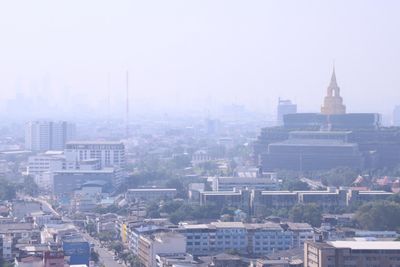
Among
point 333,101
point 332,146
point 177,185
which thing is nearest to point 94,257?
point 177,185

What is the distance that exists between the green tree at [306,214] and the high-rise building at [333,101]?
47.5ft

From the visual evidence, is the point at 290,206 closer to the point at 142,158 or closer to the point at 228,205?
the point at 228,205

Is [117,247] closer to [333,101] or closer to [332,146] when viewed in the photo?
[332,146]

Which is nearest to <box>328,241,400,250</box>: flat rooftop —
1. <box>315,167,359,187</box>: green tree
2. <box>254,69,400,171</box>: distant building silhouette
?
<box>315,167,359,187</box>: green tree

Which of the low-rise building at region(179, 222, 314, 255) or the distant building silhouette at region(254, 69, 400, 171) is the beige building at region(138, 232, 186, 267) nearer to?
the low-rise building at region(179, 222, 314, 255)

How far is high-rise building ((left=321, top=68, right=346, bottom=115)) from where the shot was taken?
3331cm

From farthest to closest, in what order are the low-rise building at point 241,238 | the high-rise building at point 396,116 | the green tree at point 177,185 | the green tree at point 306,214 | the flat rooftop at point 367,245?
the high-rise building at point 396,116, the green tree at point 177,185, the green tree at point 306,214, the low-rise building at point 241,238, the flat rooftop at point 367,245

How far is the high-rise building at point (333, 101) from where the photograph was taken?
1312 inches

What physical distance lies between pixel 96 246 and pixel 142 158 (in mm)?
18633

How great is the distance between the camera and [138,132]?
180 ft

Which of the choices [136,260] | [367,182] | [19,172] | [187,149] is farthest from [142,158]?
[136,260]

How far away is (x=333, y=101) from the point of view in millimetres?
33531

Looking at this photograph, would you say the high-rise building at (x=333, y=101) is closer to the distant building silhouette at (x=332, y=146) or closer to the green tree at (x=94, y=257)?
the distant building silhouette at (x=332, y=146)

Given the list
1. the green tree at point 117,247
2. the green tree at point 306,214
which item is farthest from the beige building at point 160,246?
the green tree at point 306,214
